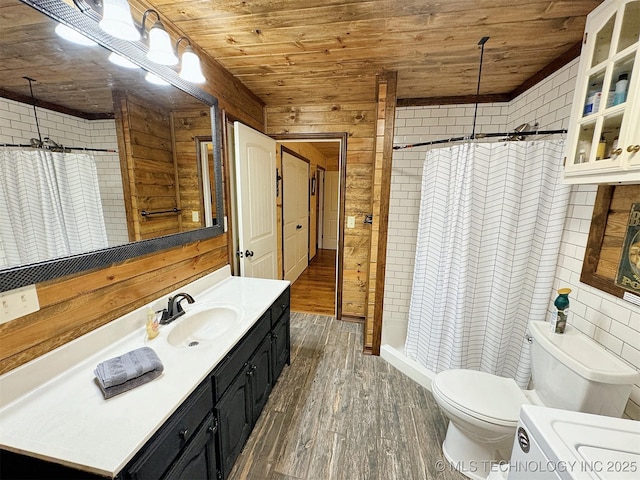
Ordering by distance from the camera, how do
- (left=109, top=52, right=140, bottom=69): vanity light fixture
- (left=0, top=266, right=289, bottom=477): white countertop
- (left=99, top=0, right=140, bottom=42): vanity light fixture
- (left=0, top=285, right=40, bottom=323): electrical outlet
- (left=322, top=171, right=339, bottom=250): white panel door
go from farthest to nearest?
(left=322, top=171, right=339, bottom=250): white panel door
(left=109, top=52, right=140, bottom=69): vanity light fixture
(left=99, top=0, right=140, bottom=42): vanity light fixture
(left=0, top=285, right=40, bottom=323): electrical outlet
(left=0, top=266, right=289, bottom=477): white countertop

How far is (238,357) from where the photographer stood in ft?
4.32

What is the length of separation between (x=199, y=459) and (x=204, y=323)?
692 millimetres

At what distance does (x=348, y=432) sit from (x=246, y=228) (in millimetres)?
1664

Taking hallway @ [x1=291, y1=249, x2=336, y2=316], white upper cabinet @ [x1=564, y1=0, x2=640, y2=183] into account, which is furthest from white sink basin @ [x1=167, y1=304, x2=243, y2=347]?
white upper cabinet @ [x1=564, y1=0, x2=640, y2=183]

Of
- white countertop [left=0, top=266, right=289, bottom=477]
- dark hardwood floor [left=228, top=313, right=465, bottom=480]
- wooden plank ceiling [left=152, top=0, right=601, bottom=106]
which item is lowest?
dark hardwood floor [left=228, top=313, right=465, bottom=480]

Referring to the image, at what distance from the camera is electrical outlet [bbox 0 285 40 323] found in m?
0.85

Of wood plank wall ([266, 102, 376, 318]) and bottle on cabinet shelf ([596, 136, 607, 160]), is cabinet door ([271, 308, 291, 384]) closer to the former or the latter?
wood plank wall ([266, 102, 376, 318])

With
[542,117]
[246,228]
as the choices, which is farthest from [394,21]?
[246,228]

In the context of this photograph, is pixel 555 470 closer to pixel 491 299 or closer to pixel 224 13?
pixel 491 299

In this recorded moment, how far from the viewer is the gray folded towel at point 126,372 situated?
90 centimetres

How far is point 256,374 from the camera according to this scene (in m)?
1.56

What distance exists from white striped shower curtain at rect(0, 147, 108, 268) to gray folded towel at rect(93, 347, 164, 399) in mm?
458

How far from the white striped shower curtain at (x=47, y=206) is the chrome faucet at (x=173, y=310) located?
0.44 metres

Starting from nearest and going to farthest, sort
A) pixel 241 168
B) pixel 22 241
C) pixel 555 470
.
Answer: pixel 555 470 < pixel 22 241 < pixel 241 168
